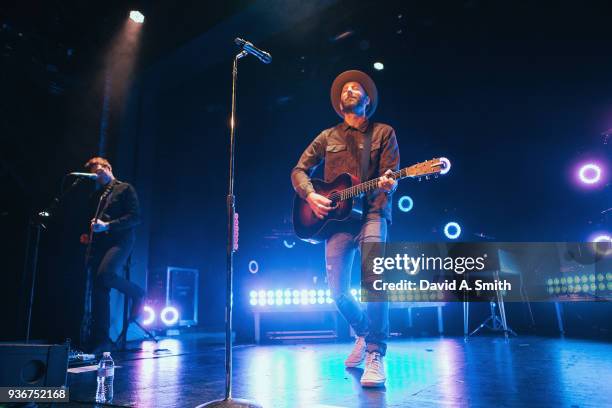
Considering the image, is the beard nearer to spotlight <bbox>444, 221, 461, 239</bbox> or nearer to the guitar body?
the guitar body

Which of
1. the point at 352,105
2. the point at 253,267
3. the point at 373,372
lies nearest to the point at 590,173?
the point at 352,105

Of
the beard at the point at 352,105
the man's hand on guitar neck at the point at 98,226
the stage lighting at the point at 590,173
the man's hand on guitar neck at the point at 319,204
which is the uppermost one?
the stage lighting at the point at 590,173

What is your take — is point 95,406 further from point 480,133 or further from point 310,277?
point 480,133

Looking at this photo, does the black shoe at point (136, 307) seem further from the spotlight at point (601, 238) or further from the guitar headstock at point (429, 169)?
the spotlight at point (601, 238)

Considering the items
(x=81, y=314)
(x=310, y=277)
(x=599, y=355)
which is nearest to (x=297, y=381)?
(x=599, y=355)

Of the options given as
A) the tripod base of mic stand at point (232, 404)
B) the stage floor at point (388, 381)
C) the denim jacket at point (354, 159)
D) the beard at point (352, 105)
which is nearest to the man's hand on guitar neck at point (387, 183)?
the denim jacket at point (354, 159)

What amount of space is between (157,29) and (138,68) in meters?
0.64

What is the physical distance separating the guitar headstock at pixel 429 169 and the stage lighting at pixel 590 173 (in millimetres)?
5290

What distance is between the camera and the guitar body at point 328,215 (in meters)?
3.10

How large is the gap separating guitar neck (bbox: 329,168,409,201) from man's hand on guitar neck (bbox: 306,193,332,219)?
9 centimetres

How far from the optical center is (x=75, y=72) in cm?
611

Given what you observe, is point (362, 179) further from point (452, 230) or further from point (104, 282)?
point (452, 230)

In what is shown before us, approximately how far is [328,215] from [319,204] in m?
0.10

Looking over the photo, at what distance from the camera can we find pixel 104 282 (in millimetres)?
4641
